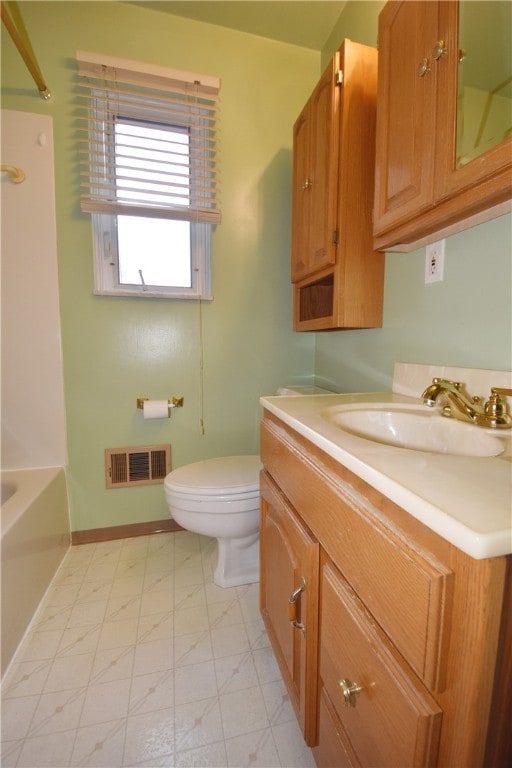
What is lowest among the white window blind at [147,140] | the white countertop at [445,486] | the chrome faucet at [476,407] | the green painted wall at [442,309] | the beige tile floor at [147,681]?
the beige tile floor at [147,681]

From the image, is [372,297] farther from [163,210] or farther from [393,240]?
[163,210]

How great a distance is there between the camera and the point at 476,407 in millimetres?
771

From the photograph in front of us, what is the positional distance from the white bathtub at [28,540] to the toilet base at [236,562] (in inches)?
26.4

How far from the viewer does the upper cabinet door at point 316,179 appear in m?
1.13

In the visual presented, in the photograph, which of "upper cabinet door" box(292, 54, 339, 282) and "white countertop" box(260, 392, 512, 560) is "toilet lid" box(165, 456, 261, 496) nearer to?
"white countertop" box(260, 392, 512, 560)

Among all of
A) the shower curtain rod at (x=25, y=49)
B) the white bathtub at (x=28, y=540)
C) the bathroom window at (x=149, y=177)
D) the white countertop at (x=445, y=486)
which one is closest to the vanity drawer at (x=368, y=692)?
the white countertop at (x=445, y=486)

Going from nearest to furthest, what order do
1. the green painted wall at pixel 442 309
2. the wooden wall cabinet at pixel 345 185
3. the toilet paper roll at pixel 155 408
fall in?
the green painted wall at pixel 442 309, the wooden wall cabinet at pixel 345 185, the toilet paper roll at pixel 155 408

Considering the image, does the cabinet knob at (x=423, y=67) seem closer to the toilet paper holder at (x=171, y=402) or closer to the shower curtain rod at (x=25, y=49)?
the shower curtain rod at (x=25, y=49)

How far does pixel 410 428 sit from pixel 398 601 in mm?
501

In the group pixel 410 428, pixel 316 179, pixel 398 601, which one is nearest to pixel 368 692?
pixel 398 601

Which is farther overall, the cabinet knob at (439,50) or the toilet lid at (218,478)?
the toilet lid at (218,478)

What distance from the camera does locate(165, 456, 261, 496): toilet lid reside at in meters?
1.21

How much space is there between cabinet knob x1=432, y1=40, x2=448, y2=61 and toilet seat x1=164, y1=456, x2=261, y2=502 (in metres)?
1.28

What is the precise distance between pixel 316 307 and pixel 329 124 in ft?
2.24
